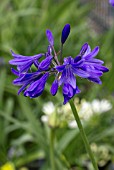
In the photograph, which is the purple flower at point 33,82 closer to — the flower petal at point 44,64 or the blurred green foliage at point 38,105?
the flower petal at point 44,64

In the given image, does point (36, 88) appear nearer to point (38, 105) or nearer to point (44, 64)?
point (44, 64)

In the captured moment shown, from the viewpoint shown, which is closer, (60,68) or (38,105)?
(60,68)

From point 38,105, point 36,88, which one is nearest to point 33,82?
point 36,88

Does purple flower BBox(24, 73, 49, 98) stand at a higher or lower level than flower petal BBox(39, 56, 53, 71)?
lower

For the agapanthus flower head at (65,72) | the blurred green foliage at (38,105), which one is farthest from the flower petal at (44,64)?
the blurred green foliage at (38,105)

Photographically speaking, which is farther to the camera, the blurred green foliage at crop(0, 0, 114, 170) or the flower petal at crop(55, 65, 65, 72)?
the blurred green foliage at crop(0, 0, 114, 170)

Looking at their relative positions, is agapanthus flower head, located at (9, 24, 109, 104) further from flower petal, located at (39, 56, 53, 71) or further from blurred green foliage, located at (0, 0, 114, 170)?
blurred green foliage, located at (0, 0, 114, 170)

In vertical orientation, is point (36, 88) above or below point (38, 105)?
below

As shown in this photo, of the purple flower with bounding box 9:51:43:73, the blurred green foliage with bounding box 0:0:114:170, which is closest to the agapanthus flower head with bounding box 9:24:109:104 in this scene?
the purple flower with bounding box 9:51:43:73

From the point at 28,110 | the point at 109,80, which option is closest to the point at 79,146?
the point at 28,110
